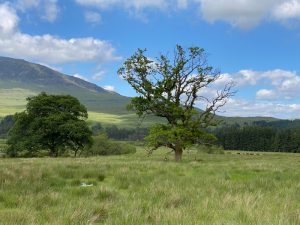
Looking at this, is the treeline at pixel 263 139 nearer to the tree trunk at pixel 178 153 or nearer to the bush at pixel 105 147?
the bush at pixel 105 147

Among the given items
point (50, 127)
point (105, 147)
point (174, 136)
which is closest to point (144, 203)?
point (174, 136)

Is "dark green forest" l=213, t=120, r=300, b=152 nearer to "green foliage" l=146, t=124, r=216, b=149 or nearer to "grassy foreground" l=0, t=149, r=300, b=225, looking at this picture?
"green foliage" l=146, t=124, r=216, b=149

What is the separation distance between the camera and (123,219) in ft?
23.1

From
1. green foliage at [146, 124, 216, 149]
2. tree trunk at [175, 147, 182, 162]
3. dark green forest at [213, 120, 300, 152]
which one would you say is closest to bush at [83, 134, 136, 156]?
green foliage at [146, 124, 216, 149]

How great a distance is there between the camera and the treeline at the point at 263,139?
520 feet

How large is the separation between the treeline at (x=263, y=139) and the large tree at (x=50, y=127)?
4525 inches

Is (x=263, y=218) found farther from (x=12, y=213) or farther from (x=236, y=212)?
(x=12, y=213)


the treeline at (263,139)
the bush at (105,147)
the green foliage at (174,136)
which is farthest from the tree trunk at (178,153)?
the treeline at (263,139)

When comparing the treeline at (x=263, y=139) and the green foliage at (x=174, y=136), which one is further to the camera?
the treeline at (x=263, y=139)

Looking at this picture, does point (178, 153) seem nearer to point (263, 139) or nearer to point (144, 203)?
point (144, 203)

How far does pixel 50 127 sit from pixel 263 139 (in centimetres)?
12743

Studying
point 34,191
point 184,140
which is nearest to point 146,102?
point 184,140

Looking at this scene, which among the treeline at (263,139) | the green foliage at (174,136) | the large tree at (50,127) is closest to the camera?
the green foliage at (174,136)

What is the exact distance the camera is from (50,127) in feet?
192
